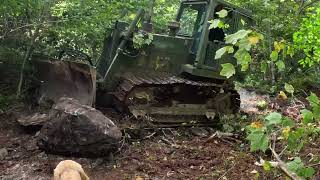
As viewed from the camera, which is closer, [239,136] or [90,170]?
[90,170]

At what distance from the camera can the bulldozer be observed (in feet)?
23.4

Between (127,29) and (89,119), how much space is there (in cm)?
231

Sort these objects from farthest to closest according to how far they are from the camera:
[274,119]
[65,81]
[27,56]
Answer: [27,56]
[65,81]
[274,119]

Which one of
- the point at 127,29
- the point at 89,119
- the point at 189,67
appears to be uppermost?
the point at 127,29

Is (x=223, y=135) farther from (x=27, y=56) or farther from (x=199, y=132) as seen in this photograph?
(x=27, y=56)

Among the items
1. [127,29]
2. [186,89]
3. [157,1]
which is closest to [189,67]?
[186,89]

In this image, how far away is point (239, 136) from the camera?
288 inches

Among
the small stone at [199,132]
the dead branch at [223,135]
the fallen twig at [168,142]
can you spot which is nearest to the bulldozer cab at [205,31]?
the small stone at [199,132]

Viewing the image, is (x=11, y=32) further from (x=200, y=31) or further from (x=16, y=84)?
(x=200, y=31)

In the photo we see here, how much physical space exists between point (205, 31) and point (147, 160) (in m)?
2.82

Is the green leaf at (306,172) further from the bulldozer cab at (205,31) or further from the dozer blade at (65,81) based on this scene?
the bulldozer cab at (205,31)

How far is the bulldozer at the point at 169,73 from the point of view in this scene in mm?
7129

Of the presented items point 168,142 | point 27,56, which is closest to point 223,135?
point 168,142

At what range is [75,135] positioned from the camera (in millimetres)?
5480
